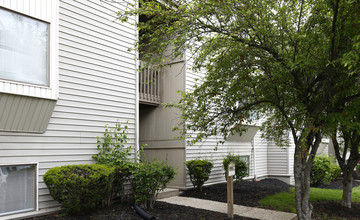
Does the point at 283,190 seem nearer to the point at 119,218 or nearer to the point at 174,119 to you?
the point at 174,119

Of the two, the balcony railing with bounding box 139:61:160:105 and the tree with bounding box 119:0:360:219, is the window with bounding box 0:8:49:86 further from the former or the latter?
the balcony railing with bounding box 139:61:160:105

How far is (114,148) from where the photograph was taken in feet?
25.2

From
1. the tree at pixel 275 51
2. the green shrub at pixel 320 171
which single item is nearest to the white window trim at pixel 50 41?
the tree at pixel 275 51

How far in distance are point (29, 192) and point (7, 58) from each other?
106 inches

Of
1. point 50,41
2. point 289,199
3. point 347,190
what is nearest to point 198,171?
point 289,199

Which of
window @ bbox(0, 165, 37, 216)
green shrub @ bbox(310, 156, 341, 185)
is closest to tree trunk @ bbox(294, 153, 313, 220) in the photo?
window @ bbox(0, 165, 37, 216)

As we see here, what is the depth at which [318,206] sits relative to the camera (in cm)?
877

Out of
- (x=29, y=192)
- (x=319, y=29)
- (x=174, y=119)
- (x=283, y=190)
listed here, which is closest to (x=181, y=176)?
(x=174, y=119)

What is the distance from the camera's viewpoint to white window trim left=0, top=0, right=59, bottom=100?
5.63m

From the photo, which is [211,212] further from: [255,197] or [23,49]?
[23,49]

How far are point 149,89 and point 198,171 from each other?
3.29 m

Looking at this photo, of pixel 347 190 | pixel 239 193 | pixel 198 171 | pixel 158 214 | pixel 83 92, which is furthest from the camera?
pixel 239 193

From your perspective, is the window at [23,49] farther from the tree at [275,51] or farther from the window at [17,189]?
the tree at [275,51]

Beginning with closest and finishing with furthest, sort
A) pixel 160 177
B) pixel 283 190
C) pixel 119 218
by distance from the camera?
pixel 119 218
pixel 160 177
pixel 283 190
